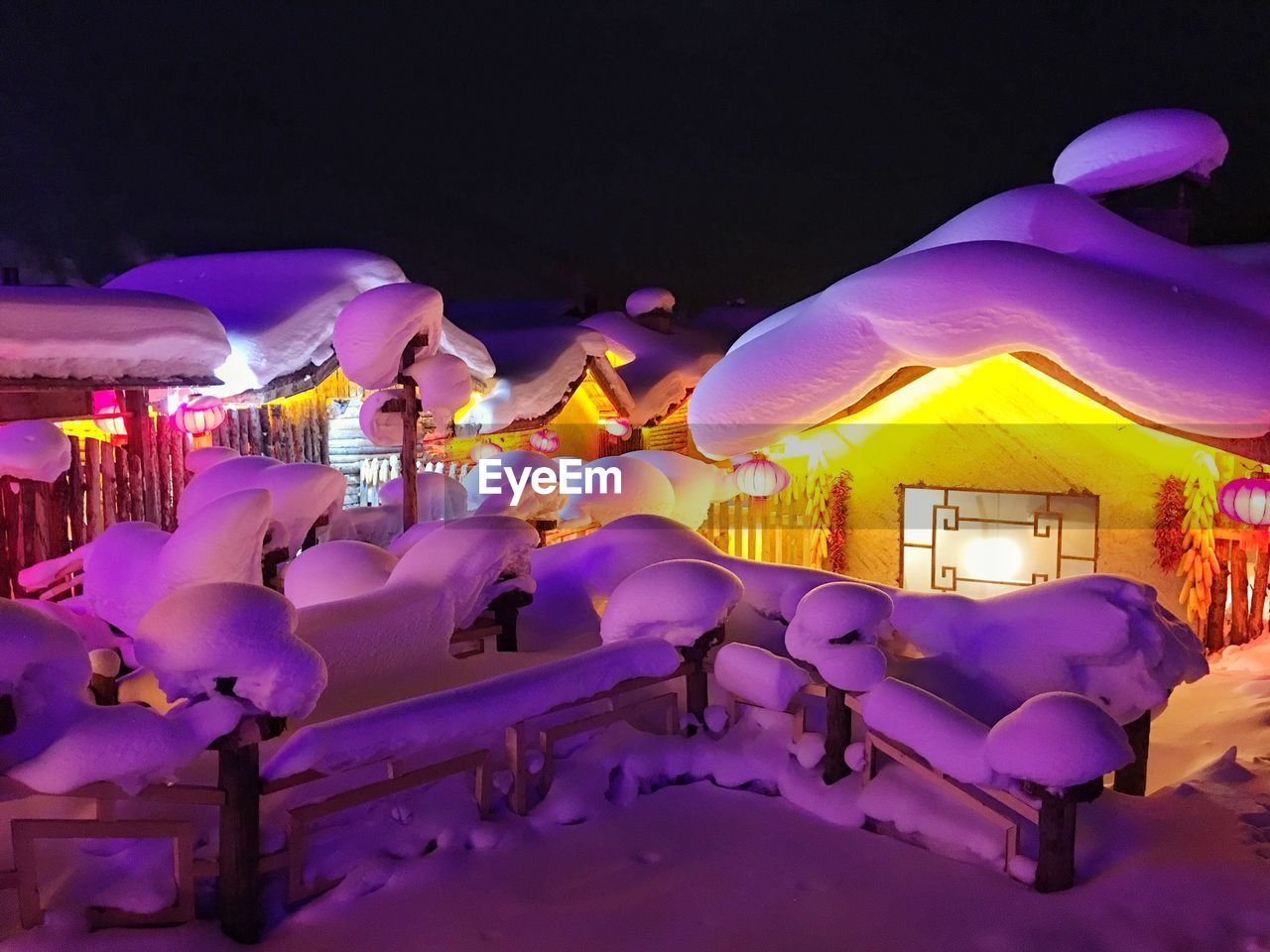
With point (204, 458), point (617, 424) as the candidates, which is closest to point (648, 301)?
point (617, 424)

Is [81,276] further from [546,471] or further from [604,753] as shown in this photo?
[604,753]

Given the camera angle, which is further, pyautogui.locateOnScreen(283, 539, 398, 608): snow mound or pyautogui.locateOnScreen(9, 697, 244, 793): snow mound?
pyautogui.locateOnScreen(283, 539, 398, 608): snow mound

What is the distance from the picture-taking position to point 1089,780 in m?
3.82

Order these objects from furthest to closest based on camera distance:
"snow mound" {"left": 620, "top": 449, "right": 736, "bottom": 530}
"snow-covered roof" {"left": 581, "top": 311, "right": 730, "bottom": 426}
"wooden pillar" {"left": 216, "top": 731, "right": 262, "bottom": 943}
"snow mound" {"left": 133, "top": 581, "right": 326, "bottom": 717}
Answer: "snow-covered roof" {"left": 581, "top": 311, "right": 730, "bottom": 426}
"snow mound" {"left": 620, "top": 449, "right": 736, "bottom": 530}
"wooden pillar" {"left": 216, "top": 731, "right": 262, "bottom": 943}
"snow mound" {"left": 133, "top": 581, "right": 326, "bottom": 717}

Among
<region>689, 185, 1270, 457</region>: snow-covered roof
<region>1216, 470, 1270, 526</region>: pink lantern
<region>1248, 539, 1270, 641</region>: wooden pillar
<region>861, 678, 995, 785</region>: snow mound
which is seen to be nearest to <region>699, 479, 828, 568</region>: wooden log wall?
<region>689, 185, 1270, 457</region>: snow-covered roof

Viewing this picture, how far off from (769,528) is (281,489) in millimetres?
6139

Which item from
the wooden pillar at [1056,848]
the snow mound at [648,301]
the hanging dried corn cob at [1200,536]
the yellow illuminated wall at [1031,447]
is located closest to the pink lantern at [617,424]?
the snow mound at [648,301]

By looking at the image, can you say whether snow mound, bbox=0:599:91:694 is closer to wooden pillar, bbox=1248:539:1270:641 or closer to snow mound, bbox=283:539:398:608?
snow mound, bbox=283:539:398:608

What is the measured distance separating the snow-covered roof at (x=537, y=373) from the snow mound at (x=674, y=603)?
29.1 ft

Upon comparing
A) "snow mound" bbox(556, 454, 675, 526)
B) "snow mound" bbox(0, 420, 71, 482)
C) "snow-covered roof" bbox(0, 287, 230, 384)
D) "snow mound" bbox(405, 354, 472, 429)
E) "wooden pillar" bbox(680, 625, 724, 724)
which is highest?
"snow-covered roof" bbox(0, 287, 230, 384)

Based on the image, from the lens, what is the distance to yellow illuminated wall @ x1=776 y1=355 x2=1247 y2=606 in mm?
8281

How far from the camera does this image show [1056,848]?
4.00 metres

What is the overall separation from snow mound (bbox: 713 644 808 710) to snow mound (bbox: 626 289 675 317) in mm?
18359

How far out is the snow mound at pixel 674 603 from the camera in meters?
5.35
